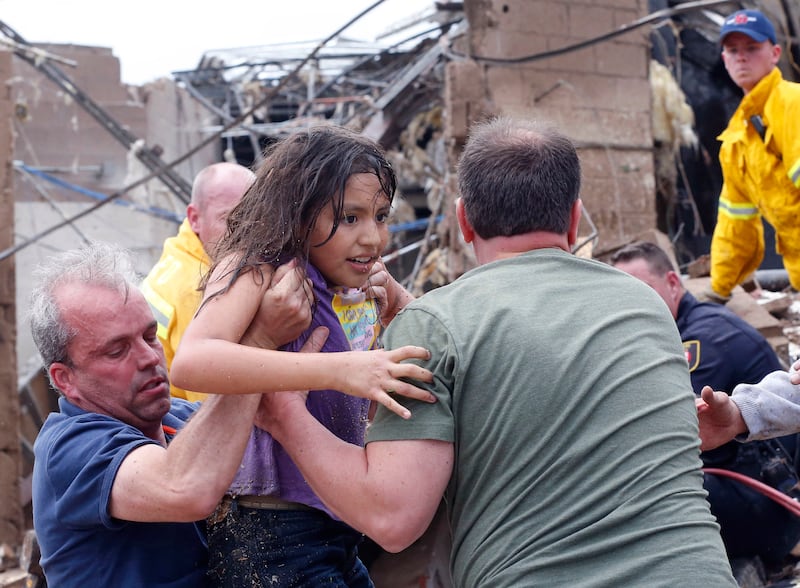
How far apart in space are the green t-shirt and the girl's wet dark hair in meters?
0.38

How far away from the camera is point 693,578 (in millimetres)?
1844

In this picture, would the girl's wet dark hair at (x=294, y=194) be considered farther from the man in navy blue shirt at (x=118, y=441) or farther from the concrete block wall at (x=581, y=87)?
the concrete block wall at (x=581, y=87)

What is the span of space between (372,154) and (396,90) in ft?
27.7

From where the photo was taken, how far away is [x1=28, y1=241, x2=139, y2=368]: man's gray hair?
2.55 m

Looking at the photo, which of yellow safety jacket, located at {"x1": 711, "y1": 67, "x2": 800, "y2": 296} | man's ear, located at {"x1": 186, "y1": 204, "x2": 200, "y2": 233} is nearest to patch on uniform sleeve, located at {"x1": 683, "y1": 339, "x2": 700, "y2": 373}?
yellow safety jacket, located at {"x1": 711, "y1": 67, "x2": 800, "y2": 296}

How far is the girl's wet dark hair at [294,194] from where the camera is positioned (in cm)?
223

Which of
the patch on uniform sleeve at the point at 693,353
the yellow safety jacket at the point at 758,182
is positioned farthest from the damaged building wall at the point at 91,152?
the patch on uniform sleeve at the point at 693,353

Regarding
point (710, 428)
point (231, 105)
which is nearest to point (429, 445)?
point (710, 428)

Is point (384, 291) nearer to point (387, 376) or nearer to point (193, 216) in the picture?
point (387, 376)

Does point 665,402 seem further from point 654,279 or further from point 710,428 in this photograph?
point 654,279

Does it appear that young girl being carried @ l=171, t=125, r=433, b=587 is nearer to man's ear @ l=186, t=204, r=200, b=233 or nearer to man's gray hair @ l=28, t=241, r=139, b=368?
man's gray hair @ l=28, t=241, r=139, b=368

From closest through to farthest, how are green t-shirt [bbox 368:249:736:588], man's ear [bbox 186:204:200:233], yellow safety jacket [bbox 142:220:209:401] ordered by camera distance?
1. green t-shirt [bbox 368:249:736:588]
2. yellow safety jacket [bbox 142:220:209:401]
3. man's ear [bbox 186:204:200:233]

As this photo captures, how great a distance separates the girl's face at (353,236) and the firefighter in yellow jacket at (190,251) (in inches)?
77.4

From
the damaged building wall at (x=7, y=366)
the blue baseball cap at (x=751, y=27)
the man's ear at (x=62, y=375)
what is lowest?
the damaged building wall at (x=7, y=366)
